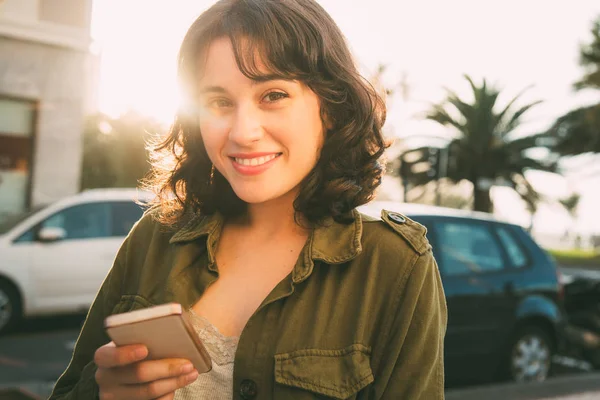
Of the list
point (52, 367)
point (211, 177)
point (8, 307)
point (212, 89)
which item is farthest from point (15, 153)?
point (212, 89)

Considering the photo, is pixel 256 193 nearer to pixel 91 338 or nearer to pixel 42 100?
pixel 91 338

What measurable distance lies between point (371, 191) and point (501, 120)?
76.6ft

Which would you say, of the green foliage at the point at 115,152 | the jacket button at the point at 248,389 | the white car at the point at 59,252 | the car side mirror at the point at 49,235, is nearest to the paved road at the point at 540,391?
the jacket button at the point at 248,389

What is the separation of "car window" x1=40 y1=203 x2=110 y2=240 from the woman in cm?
629

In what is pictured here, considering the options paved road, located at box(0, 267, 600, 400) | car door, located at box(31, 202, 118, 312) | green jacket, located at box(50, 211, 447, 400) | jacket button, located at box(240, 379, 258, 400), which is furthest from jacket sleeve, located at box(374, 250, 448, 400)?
car door, located at box(31, 202, 118, 312)

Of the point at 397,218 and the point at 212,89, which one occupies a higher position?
the point at 212,89

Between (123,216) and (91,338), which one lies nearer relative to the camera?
(91,338)

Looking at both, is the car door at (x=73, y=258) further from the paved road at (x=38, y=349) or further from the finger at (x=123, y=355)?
the finger at (x=123, y=355)

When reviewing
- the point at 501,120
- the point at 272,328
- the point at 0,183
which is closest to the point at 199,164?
the point at 272,328

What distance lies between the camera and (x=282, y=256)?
1.67 metres

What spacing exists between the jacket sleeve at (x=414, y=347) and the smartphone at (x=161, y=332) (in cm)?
41

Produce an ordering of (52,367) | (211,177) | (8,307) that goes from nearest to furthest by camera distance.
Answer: (211,177)
(52,367)
(8,307)

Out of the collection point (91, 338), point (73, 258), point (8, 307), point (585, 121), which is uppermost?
point (585, 121)

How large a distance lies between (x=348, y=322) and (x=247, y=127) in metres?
0.51
